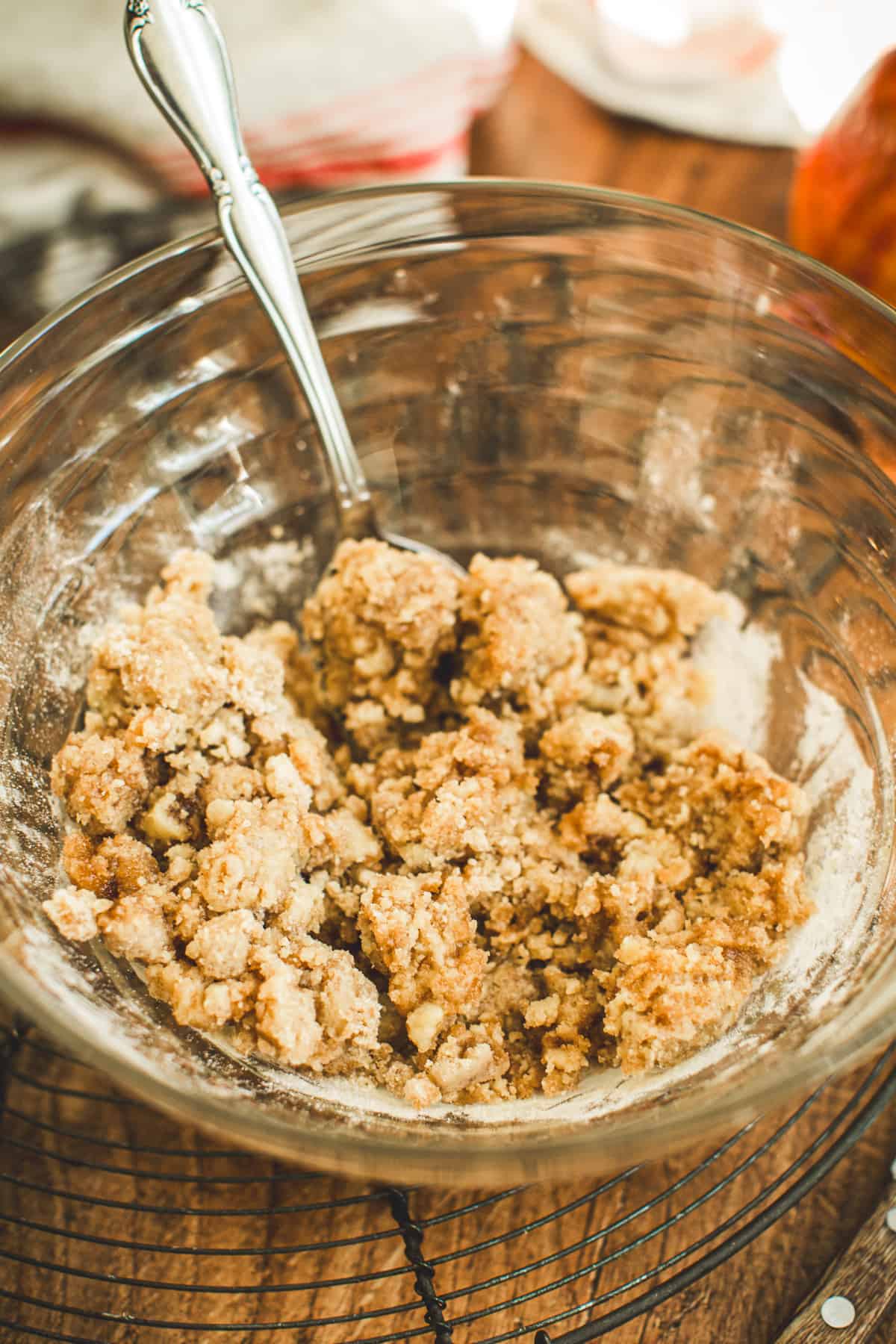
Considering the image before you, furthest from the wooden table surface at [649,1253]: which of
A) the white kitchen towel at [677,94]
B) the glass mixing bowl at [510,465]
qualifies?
the white kitchen towel at [677,94]

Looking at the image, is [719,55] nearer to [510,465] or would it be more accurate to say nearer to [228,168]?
[510,465]

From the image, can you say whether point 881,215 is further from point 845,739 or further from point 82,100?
point 82,100

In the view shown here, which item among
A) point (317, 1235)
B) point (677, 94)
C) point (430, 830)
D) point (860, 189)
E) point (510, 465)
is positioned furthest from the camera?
point (677, 94)

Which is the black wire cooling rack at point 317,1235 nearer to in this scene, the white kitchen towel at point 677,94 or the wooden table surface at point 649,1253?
the wooden table surface at point 649,1253

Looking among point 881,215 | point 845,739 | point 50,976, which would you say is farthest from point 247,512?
point 881,215

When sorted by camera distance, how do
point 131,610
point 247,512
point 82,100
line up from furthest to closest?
point 82,100
point 247,512
point 131,610

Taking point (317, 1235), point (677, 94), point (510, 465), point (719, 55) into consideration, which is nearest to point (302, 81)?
point (677, 94)
